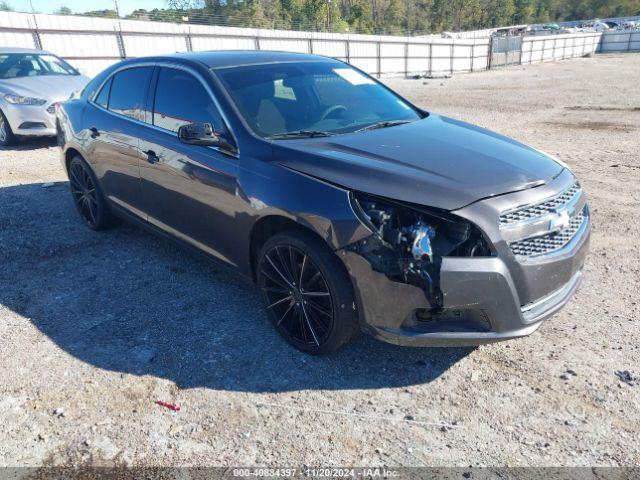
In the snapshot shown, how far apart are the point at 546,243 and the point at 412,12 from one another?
353ft

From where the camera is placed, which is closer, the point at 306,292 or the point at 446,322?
the point at 446,322

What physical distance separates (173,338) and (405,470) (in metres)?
1.82

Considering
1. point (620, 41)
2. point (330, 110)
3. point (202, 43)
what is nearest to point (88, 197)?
point (330, 110)

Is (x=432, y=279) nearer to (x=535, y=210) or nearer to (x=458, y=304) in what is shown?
(x=458, y=304)

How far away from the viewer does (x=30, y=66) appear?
32.6 feet

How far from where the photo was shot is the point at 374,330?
8.98 ft

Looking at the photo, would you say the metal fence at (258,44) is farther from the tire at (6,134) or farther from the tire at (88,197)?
the tire at (88,197)

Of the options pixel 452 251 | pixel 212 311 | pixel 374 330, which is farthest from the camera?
pixel 212 311

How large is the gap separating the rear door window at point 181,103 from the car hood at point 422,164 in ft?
2.36

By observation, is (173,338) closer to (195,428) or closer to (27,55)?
(195,428)

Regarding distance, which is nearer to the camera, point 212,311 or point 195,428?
point 195,428

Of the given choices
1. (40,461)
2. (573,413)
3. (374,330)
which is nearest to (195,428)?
(40,461)

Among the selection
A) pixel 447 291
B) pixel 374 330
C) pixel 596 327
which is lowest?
pixel 596 327

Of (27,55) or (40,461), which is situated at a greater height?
(27,55)
